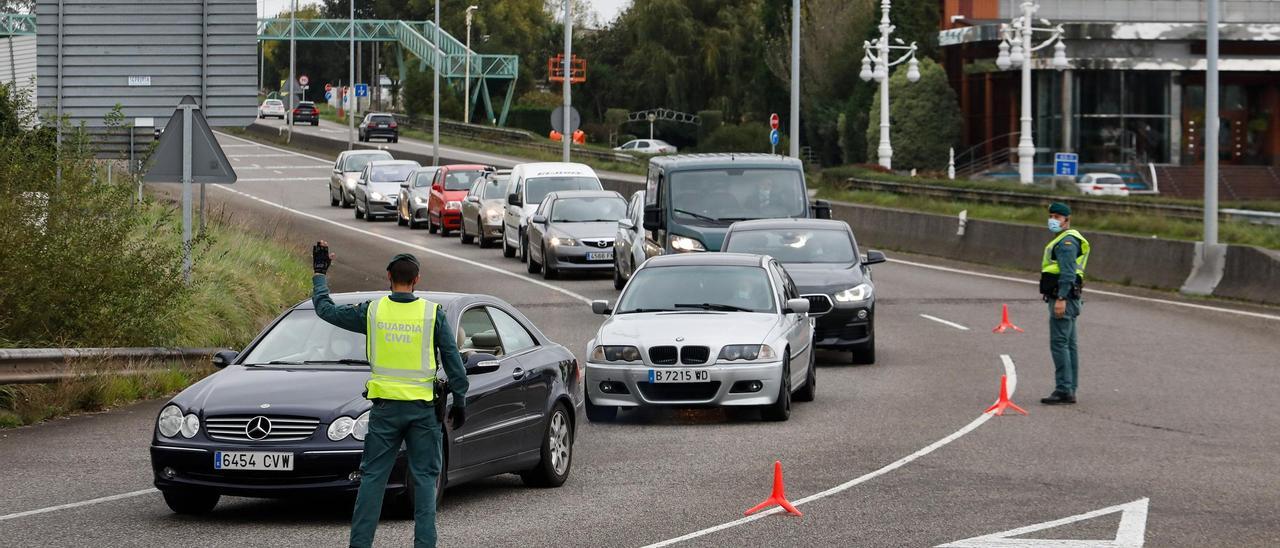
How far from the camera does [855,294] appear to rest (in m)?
19.7

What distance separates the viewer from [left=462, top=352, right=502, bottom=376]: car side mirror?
10.6 metres

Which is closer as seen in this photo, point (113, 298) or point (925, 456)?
point (925, 456)

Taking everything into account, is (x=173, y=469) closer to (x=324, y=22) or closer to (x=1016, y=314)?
(x=1016, y=314)

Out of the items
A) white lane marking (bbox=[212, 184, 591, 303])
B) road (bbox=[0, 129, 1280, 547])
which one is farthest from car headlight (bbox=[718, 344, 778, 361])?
white lane marking (bbox=[212, 184, 591, 303])

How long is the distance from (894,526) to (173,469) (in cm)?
403

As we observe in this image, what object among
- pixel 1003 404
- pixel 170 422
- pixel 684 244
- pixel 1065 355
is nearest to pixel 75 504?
pixel 170 422

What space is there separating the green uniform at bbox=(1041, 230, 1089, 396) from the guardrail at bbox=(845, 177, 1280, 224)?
69.6 feet

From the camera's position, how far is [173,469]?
1017cm

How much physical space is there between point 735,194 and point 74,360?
11.6 m

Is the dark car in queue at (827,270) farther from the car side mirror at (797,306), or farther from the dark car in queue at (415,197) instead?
the dark car in queue at (415,197)

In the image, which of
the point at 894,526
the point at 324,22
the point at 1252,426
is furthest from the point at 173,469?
the point at 324,22

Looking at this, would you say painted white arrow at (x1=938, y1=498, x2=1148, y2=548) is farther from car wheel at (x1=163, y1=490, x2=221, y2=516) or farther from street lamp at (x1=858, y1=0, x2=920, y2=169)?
street lamp at (x1=858, y1=0, x2=920, y2=169)

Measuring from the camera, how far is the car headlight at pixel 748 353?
1513cm

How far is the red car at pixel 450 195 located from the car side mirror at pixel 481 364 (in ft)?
101
